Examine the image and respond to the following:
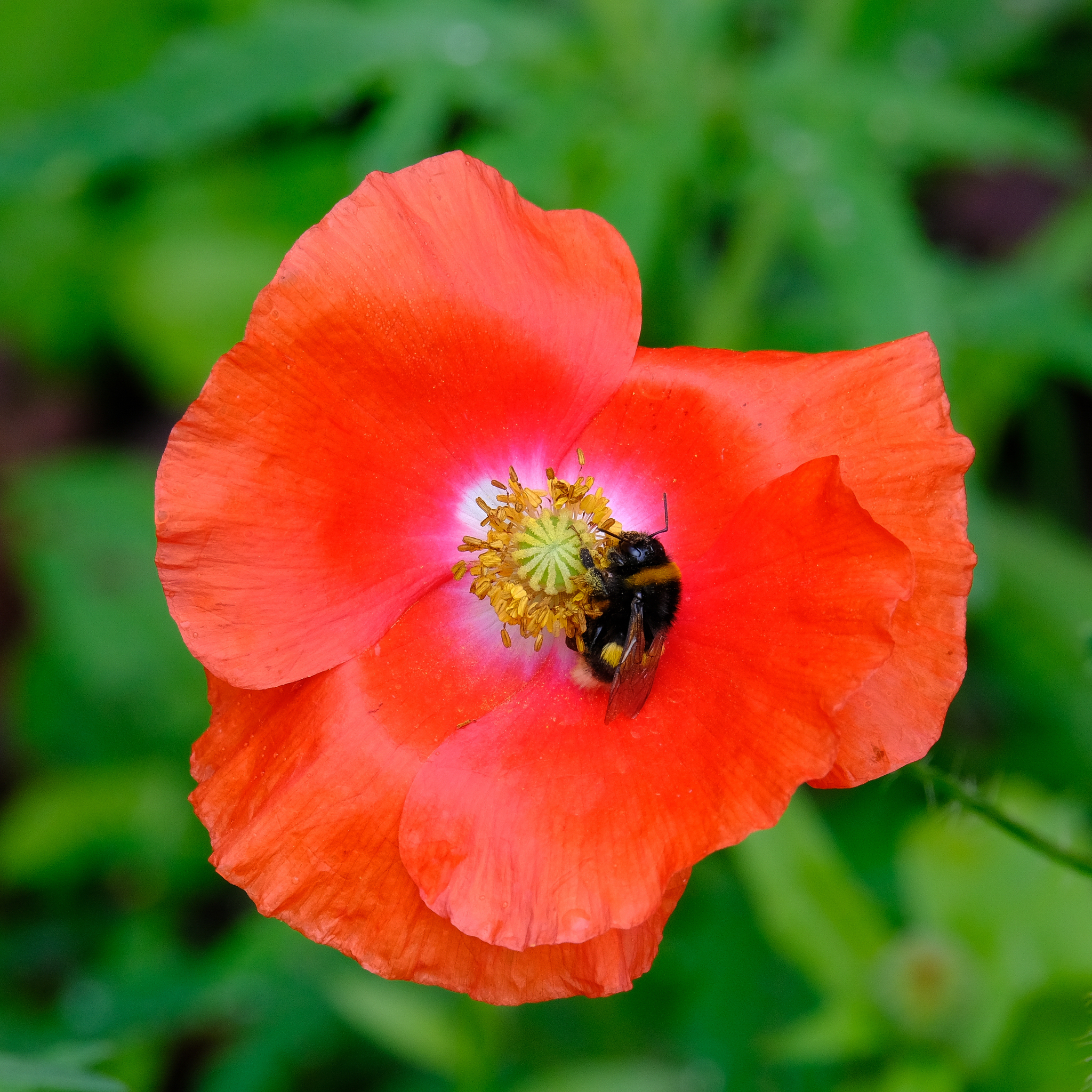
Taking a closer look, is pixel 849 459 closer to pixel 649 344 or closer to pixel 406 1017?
pixel 649 344

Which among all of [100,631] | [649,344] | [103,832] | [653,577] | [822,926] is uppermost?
[653,577]

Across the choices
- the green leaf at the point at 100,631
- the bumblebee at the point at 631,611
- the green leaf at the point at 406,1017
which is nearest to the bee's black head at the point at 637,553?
the bumblebee at the point at 631,611

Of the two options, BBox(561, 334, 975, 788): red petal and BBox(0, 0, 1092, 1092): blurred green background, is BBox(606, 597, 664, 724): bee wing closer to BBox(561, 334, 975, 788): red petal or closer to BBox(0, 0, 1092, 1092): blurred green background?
BBox(561, 334, 975, 788): red petal

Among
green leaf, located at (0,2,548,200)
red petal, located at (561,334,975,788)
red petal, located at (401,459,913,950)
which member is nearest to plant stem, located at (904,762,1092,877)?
red petal, located at (561,334,975,788)

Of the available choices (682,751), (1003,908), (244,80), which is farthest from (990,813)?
(244,80)

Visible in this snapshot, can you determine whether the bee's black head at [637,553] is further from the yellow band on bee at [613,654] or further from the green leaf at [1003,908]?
the green leaf at [1003,908]

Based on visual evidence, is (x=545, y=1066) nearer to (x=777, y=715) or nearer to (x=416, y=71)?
(x=777, y=715)

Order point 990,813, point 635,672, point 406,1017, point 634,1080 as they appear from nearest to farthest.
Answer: point 990,813 < point 635,672 < point 634,1080 < point 406,1017
